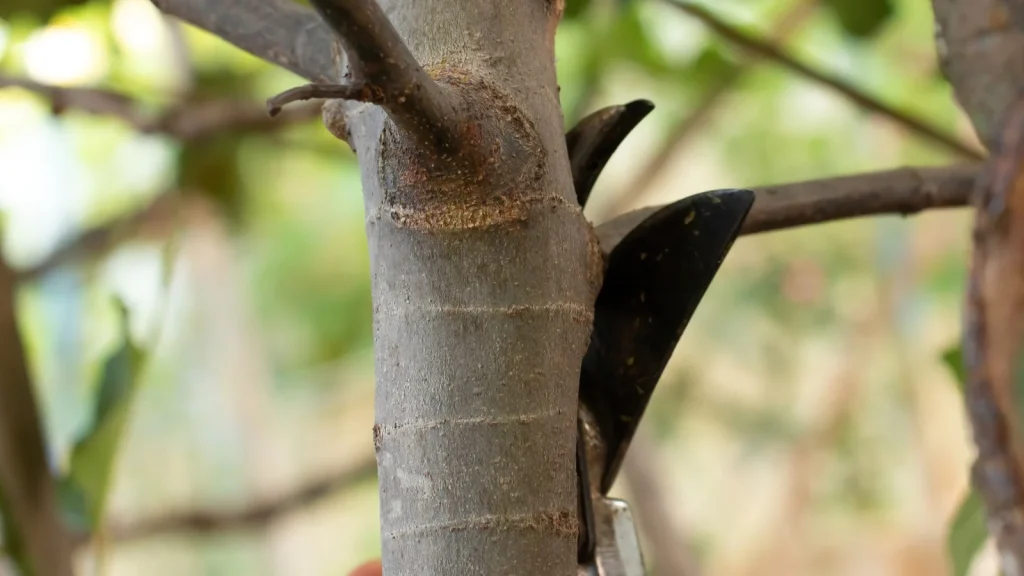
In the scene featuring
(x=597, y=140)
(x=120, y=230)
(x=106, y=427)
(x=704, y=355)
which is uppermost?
(x=597, y=140)

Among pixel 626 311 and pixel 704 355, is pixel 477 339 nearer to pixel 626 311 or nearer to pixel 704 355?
pixel 626 311

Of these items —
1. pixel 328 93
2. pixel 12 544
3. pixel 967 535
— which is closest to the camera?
pixel 328 93

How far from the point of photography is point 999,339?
294 mm

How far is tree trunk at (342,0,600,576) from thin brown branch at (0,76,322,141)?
0.41m

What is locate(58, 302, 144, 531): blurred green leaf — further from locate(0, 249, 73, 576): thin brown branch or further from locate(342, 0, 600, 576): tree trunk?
locate(342, 0, 600, 576): tree trunk

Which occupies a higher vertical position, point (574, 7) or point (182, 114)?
point (574, 7)

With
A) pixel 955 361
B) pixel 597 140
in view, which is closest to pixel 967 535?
pixel 955 361

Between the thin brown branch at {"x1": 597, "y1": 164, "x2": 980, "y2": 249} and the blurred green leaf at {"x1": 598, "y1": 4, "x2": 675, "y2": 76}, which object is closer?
the thin brown branch at {"x1": 597, "y1": 164, "x2": 980, "y2": 249}

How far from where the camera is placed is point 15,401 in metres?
0.54

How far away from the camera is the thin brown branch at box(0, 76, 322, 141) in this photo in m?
0.60

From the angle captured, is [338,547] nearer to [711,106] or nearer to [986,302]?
[711,106]

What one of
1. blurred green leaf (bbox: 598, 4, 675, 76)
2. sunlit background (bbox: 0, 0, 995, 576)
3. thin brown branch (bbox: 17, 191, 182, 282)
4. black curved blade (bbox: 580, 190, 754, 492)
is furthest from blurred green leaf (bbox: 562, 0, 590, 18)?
sunlit background (bbox: 0, 0, 995, 576)

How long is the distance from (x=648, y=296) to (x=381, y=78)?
3.9 inches

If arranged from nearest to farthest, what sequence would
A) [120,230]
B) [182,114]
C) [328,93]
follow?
[328,93]
[182,114]
[120,230]
